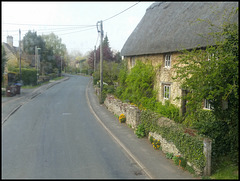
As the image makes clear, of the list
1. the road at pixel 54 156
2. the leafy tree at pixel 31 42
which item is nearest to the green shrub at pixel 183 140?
the road at pixel 54 156

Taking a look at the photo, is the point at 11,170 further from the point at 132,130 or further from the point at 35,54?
the point at 35,54

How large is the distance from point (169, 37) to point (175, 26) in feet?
2.07

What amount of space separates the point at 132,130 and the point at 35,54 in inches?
993

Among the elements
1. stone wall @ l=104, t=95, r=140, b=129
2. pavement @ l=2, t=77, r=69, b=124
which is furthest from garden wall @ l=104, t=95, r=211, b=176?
pavement @ l=2, t=77, r=69, b=124

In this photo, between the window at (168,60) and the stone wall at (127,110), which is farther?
the window at (168,60)

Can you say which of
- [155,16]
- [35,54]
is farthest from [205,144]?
[35,54]

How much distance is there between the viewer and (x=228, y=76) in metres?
5.95

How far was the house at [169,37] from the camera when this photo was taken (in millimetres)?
8883

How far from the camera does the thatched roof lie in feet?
27.2

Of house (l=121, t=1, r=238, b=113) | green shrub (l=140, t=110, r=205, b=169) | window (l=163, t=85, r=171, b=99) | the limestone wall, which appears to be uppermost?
house (l=121, t=1, r=238, b=113)

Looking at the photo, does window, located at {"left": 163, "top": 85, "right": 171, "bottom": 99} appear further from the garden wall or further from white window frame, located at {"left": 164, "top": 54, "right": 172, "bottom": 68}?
the garden wall

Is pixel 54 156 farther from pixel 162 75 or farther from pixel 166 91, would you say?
pixel 162 75

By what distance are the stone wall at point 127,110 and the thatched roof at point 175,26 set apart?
3445 millimetres

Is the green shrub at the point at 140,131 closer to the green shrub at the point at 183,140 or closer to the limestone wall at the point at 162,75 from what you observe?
the green shrub at the point at 183,140
